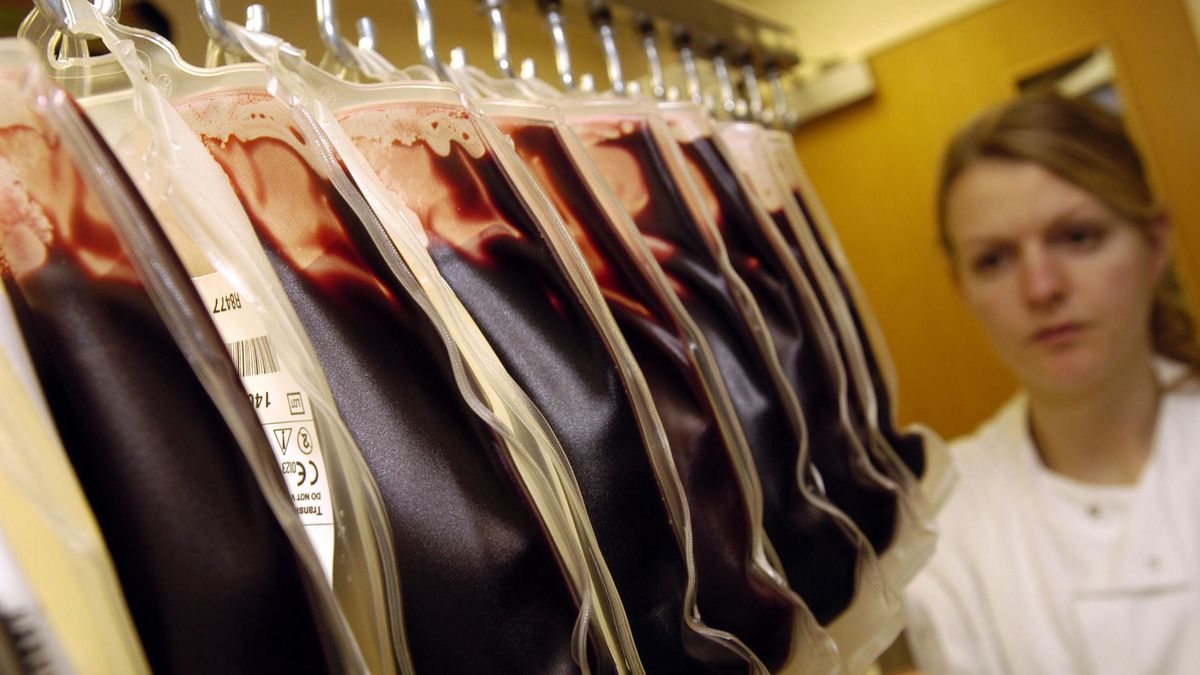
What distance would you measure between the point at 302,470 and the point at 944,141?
110 cm

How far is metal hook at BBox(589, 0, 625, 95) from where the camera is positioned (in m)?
0.48

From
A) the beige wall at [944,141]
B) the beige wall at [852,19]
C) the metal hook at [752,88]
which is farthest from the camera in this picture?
the beige wall at [852,19]

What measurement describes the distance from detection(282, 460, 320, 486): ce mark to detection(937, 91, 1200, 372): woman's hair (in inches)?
34.4

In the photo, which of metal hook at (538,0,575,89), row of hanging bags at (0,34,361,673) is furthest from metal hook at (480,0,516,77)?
row of hanging bags at (0,34,361,673)

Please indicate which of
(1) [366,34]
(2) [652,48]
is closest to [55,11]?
(1) [366,34]

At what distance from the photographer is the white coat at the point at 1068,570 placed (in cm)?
81

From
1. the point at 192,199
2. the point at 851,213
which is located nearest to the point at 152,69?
the point at 192,199

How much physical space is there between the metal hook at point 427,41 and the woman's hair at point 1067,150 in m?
0.75

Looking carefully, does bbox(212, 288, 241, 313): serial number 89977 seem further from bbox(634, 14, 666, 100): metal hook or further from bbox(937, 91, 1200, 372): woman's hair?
bbox(937, 91, 1200, 372): woman's hair

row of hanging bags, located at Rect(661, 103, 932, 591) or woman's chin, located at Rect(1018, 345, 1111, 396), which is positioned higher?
row of hanging bags, located at Rect(661, 103, 932, 591)

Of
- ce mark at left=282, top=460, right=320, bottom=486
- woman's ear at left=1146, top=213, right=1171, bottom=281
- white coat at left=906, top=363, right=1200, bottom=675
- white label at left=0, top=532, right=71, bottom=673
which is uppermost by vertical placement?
ce mark at left=282, top=460, right=320, bottom=486

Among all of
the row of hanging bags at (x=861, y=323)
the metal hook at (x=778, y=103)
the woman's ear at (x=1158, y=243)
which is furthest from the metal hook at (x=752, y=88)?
the woman's ear at (x=1158, y=243)

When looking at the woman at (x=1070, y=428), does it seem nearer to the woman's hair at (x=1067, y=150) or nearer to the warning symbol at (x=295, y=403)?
the woman's hair at (x=1067, y=150)

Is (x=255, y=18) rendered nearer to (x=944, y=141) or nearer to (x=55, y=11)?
(x=55, y=11)
